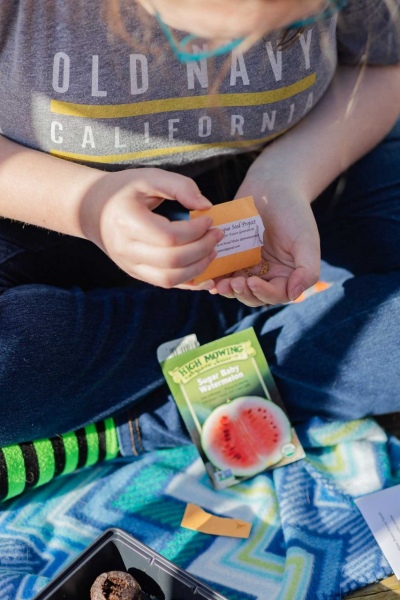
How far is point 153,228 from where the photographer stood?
72 cm

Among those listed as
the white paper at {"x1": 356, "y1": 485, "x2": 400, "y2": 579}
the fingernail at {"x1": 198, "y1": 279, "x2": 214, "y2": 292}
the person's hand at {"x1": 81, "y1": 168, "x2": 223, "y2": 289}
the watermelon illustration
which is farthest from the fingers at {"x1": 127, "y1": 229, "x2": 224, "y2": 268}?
the white paper at {"x1": 356, "y1": 485, "x2": 400, "y2": 579}

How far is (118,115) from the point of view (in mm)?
924

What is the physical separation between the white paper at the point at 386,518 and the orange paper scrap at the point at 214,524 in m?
0.18

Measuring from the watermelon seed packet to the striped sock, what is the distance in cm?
14

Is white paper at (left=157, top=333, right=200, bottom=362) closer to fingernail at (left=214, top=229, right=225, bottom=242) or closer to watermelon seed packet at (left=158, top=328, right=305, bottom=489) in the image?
watermelon seed packet at (left=158, top=328, right=305, bottom=489)

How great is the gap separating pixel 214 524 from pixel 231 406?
0.19m

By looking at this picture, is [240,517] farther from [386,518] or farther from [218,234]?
[218,234]

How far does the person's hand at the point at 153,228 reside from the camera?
73cm

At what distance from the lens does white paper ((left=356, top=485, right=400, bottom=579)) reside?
0.89 metres

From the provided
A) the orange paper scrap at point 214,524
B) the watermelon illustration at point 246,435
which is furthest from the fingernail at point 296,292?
the orange paper scrap at point 214,524

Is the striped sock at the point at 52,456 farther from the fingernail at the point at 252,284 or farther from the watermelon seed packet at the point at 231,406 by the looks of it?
the fingernail at the point at 252,284

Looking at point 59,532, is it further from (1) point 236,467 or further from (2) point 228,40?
(2) point 228,40

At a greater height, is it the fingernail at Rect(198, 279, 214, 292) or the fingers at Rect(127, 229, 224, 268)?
the fingers at Rect(127, 229, 224, 268)

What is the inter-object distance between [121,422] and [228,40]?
25.4 inches
